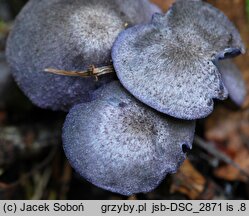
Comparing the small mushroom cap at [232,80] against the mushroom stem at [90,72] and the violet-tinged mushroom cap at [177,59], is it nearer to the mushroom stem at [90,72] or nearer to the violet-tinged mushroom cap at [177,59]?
the violet-tinged mushroom cap at [177,59]

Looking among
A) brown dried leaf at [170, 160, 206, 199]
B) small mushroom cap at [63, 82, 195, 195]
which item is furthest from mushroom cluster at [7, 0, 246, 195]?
brown dried leaf at [170, 160, 206, 199]

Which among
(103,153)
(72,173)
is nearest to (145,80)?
(103,153)

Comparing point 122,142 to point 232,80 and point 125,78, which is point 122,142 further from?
point 232,80

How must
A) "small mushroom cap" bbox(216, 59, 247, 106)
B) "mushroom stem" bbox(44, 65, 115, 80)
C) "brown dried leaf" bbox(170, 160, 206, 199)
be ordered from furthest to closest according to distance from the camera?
"brown dried leaf" bbox(170, 160, 206, 199), "small mushroom cap" bbox(216, 59, 247, 106), "mushroom stem" bbox(44, 65, 115, 80)

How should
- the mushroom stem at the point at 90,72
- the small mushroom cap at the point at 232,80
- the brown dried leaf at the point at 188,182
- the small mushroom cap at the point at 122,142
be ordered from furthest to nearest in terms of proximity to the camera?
the brown dried leaf at the point at 188,182 < the small mushroom cap at the point at 232,80 < the mushroom stem at the point at 90,72 < the small mushroom cap at the point at 122,142

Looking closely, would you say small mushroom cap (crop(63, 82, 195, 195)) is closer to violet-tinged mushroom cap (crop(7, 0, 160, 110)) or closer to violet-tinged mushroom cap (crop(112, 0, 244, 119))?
violet-tinged mushroom cap (crop(112, 0, 244, 119))

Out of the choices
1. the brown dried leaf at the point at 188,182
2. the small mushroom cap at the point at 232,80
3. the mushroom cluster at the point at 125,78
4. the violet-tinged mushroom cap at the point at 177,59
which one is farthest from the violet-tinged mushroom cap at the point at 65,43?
the brown dried leaf at the point at 188,182
